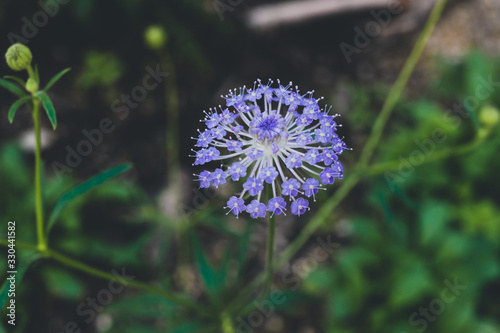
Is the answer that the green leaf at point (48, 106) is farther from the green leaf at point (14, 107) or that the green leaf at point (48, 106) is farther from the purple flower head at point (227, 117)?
the purple flower head at point (227, 117)

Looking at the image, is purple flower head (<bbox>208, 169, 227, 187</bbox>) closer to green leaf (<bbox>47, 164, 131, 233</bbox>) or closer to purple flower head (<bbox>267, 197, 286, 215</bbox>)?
purple flower head (<bbox>267, 197, 286, 215</bbox>)

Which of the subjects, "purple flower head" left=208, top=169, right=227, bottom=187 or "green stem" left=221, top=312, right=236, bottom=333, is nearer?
"purple flower head" left=208, top=169, right=227, bottom=187

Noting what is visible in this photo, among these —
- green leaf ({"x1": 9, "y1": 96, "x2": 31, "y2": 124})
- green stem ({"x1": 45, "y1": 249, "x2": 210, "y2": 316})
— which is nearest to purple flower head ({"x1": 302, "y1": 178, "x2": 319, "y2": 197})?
green stem ({"x1": 45, "y1": 249, "x2": 210, "y2": 316})

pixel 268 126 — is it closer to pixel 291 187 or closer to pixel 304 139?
pixel 304 139

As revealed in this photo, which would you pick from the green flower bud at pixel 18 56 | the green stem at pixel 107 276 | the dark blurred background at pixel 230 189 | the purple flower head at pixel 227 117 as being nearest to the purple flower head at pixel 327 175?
the purple flower head at pixel 227 117

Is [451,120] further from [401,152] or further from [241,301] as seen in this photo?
[241,301]

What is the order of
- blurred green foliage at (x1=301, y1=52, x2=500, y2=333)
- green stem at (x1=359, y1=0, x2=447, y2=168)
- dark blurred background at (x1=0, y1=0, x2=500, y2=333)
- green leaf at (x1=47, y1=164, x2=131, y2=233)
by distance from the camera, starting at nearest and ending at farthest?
1. green leaf at (x1=47, y1=164, x2=131, y2=233)
2. green stem at (x1=359, y1=0, x2=447, y2=168)
3. blurred green foliage at (x1=301, y1=52, x2=500, y2=333)
4. dark blurred background at (x1=0, y1=0, x2=500, y2=333)

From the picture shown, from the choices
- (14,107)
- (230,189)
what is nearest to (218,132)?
(14,107)

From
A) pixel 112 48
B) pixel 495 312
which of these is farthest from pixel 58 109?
pixel 495 312
